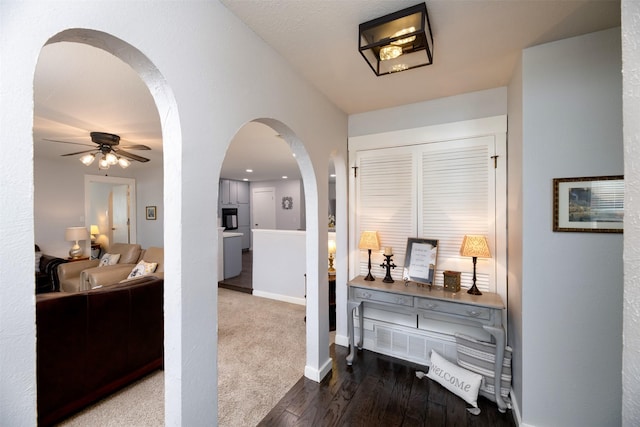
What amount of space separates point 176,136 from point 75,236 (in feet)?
17.9

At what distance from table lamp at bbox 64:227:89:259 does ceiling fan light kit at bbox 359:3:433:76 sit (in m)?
5.96

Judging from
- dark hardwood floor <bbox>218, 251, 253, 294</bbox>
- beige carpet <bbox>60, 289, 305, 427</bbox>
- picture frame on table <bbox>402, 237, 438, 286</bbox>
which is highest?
picture frame on table <bbox>402, 237, 438, 286</bbox>

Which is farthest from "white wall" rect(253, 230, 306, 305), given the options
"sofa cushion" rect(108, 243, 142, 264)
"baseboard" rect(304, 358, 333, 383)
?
"sofa cushion" rect(108, 243, 142, 264)

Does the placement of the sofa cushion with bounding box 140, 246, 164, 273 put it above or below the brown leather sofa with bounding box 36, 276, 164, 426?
above

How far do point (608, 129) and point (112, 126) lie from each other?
174 inches

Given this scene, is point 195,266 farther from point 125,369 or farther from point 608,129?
point 608,129

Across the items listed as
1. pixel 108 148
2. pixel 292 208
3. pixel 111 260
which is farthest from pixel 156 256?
pixel 292 208

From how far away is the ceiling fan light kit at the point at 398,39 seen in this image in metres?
1.36

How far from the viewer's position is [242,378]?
2258mm

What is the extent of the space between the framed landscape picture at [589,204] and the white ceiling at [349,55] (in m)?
0.88

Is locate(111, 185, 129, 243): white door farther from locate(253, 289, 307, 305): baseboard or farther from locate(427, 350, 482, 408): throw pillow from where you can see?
locate(427, 350, 482, 408): throw pillow

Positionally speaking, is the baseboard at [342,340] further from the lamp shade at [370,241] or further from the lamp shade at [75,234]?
the lamp shade at [75,234]

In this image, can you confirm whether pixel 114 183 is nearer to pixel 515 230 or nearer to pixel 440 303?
pixel 440 303

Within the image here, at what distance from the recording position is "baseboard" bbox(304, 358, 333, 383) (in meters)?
2.21
